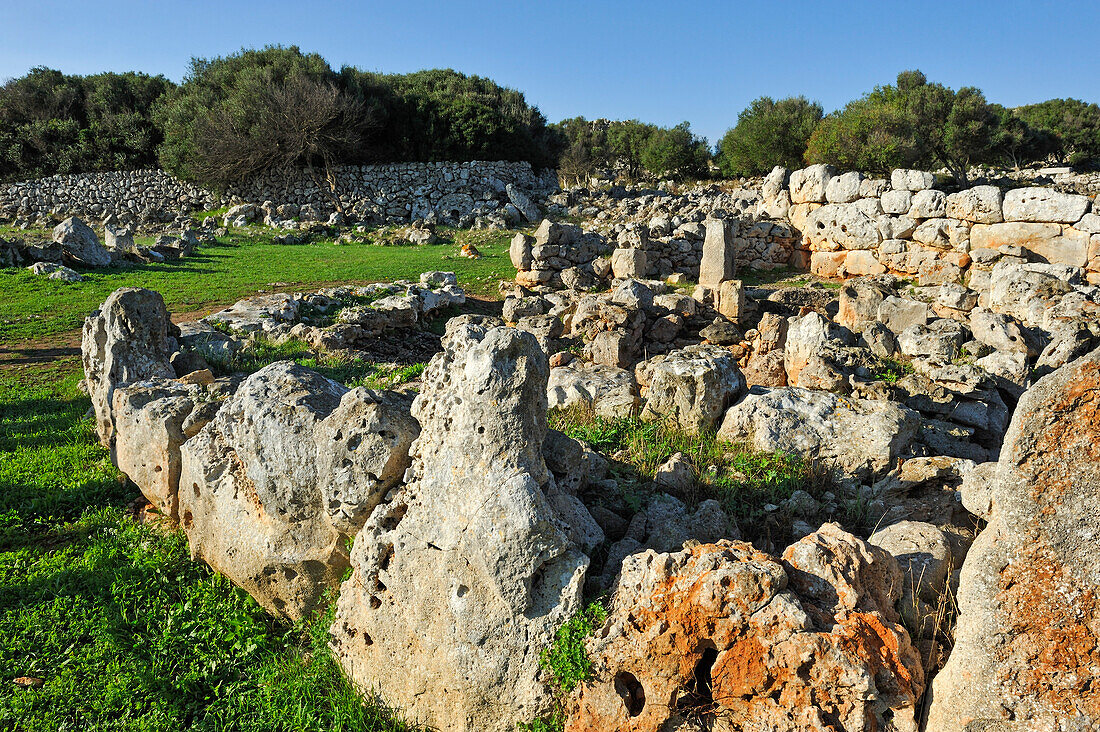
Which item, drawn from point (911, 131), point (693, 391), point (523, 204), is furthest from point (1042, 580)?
point (911, 131)

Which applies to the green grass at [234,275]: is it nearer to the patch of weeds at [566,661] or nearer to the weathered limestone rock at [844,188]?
the weathered limestone rock at [844,188]

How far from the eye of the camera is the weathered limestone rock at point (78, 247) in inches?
637

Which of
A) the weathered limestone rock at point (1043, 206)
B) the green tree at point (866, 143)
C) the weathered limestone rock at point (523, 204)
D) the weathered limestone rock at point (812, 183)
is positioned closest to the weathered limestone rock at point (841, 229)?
the weathered limestone rock at point (812, 183)

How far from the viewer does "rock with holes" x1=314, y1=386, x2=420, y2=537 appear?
3.74m

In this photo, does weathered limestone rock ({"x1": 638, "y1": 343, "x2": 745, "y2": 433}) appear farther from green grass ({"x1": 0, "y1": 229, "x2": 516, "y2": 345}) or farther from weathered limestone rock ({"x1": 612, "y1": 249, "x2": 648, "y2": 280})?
green grass ({"x1": 0, "y1": 229, "x2": 516, "y2": 345})

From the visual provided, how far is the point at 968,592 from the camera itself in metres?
2.70

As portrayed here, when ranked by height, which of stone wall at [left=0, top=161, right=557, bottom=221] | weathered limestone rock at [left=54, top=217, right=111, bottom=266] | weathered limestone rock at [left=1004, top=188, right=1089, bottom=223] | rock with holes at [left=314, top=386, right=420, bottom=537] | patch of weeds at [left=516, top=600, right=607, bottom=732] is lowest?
patch of weeds at [left=516, top=600, right=607, bottom=732]

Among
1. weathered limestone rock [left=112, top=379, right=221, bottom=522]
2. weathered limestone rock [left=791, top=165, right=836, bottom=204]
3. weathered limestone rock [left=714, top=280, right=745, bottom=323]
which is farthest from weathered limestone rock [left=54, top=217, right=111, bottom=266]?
weathered limestone rock [left=791, top=165, right=836, bottom=204]

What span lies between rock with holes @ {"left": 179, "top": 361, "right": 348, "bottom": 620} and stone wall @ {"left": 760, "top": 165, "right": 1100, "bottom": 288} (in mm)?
11208

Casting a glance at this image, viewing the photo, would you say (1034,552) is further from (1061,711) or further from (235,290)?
(235,290)

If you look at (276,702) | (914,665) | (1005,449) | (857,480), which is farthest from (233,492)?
(857,480)

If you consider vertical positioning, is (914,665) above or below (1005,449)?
below

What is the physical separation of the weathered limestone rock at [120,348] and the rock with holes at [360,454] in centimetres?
385

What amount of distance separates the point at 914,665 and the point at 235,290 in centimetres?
1461
